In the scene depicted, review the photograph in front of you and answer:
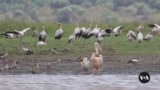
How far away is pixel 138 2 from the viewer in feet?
182

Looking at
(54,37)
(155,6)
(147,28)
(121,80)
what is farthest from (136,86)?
(155,6)

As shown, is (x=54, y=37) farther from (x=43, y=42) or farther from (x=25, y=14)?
(x=25, y=14)

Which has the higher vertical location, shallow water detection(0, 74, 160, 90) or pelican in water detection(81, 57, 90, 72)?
pelican in water detection(81, 57, 90, 72)

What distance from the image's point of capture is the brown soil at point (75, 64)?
1889cm

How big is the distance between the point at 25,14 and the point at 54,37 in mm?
22979

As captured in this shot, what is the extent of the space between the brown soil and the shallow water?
2.96 feet

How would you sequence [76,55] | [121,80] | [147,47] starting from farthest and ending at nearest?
[147,47]
[76,55]
[121,80]

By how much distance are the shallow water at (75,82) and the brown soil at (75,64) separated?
903 mm

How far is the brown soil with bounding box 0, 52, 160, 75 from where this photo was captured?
1889 centimetres

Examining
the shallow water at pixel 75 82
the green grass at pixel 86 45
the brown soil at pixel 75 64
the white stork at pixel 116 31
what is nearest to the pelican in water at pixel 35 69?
the brown soil at pixel 75 64

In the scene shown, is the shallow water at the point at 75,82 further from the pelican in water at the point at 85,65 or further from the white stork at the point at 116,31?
the white stork at the point at 116,31

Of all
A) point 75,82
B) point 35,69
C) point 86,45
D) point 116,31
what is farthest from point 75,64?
point 116,31

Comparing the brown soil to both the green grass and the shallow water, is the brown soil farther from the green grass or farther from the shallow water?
the shallow water

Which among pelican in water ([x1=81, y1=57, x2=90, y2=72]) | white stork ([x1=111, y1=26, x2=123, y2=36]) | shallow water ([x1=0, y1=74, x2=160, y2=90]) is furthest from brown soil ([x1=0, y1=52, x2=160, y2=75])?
white stork ([x1=111, y1=26, x2=123, y2=36])
